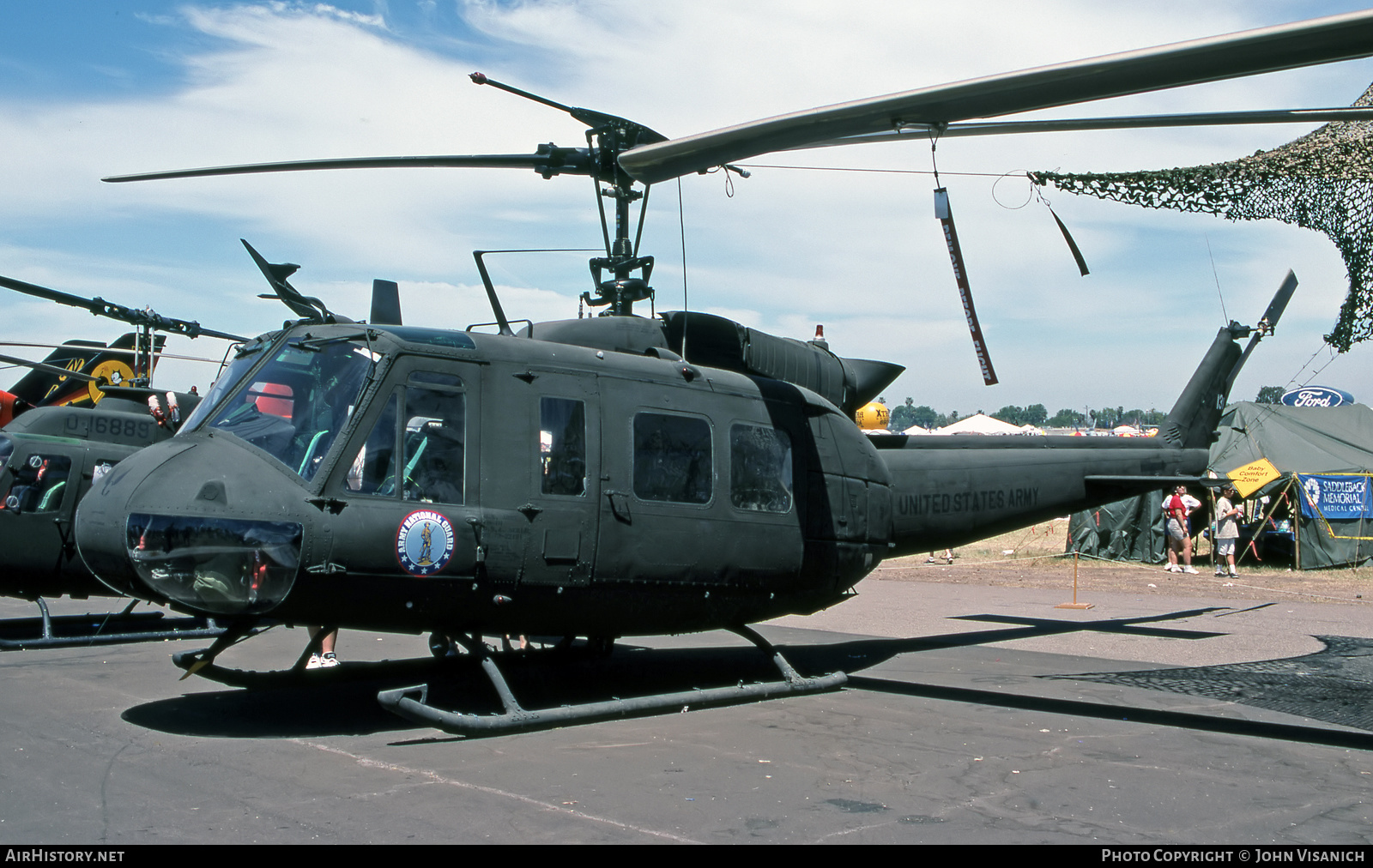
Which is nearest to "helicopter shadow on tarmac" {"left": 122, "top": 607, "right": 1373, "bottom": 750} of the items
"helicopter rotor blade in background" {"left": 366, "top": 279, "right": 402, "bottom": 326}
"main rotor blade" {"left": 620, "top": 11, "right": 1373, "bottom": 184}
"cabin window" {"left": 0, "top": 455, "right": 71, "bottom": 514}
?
"helicopter rotor blade in background" {"left": 366, "top": 279, "right": 402, "bottom": 326}

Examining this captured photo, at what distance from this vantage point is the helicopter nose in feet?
20.1

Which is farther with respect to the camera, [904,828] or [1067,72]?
[1067,72]

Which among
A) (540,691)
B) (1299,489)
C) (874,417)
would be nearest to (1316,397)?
(1299,489)

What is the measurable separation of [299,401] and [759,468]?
11.3 feet

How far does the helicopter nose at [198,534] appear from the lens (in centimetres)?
614

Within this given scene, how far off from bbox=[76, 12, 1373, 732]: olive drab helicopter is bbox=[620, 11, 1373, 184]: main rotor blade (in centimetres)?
1

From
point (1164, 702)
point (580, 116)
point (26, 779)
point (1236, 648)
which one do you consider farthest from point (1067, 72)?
point (1236, 648)

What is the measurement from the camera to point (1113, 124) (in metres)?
6.91

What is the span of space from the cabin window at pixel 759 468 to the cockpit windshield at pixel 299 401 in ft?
9.32

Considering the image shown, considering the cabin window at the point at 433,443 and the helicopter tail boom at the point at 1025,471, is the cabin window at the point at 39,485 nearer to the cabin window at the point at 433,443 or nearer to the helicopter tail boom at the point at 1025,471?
the cabin window at the point at 433,443

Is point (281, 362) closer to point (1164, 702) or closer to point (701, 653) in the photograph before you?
point (701, 653)

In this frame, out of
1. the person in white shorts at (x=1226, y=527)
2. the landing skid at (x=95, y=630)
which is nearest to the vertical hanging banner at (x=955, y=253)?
the landing skid at (x=95, y=630)

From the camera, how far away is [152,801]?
519 cm

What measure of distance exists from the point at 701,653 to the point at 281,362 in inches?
211
